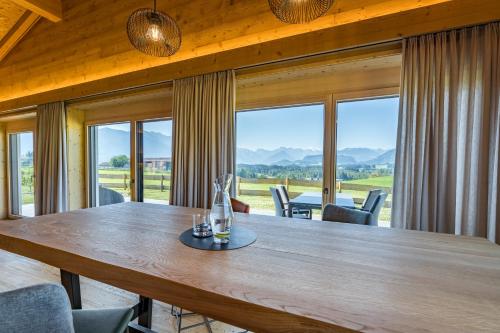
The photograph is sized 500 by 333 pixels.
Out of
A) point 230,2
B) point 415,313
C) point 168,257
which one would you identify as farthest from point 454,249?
point 230,2

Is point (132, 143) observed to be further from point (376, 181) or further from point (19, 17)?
Answer: point (376, 181)

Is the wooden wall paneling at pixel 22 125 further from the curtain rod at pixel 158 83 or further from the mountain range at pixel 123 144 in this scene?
the mountain range at pixel 123 144

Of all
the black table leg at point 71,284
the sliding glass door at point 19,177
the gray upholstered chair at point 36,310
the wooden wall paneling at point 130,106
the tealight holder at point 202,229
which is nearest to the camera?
the gray upholstered chair at point 36,310

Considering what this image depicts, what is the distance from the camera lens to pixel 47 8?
4.19 meters

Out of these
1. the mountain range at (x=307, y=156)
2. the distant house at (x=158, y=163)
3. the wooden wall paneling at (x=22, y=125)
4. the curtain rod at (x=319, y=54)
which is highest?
the curtain rod at (x=319, y=54)

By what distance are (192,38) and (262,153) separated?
1.78 metres

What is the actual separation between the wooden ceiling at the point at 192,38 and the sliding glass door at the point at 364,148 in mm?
811

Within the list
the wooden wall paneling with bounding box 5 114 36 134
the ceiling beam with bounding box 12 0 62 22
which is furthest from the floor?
the ceiling beam with bounding box 12 0 62 22

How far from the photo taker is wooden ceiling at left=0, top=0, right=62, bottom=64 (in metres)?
4.19

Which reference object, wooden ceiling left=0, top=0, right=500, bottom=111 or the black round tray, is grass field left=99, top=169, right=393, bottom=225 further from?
the black round tray

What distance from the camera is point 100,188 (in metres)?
4.96

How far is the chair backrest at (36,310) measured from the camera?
2.17 feet

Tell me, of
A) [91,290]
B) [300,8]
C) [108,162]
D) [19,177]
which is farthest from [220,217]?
[19,177]

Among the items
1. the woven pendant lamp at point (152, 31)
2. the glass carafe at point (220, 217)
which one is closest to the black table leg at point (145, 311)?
the glass carafe at point (220, 217)
